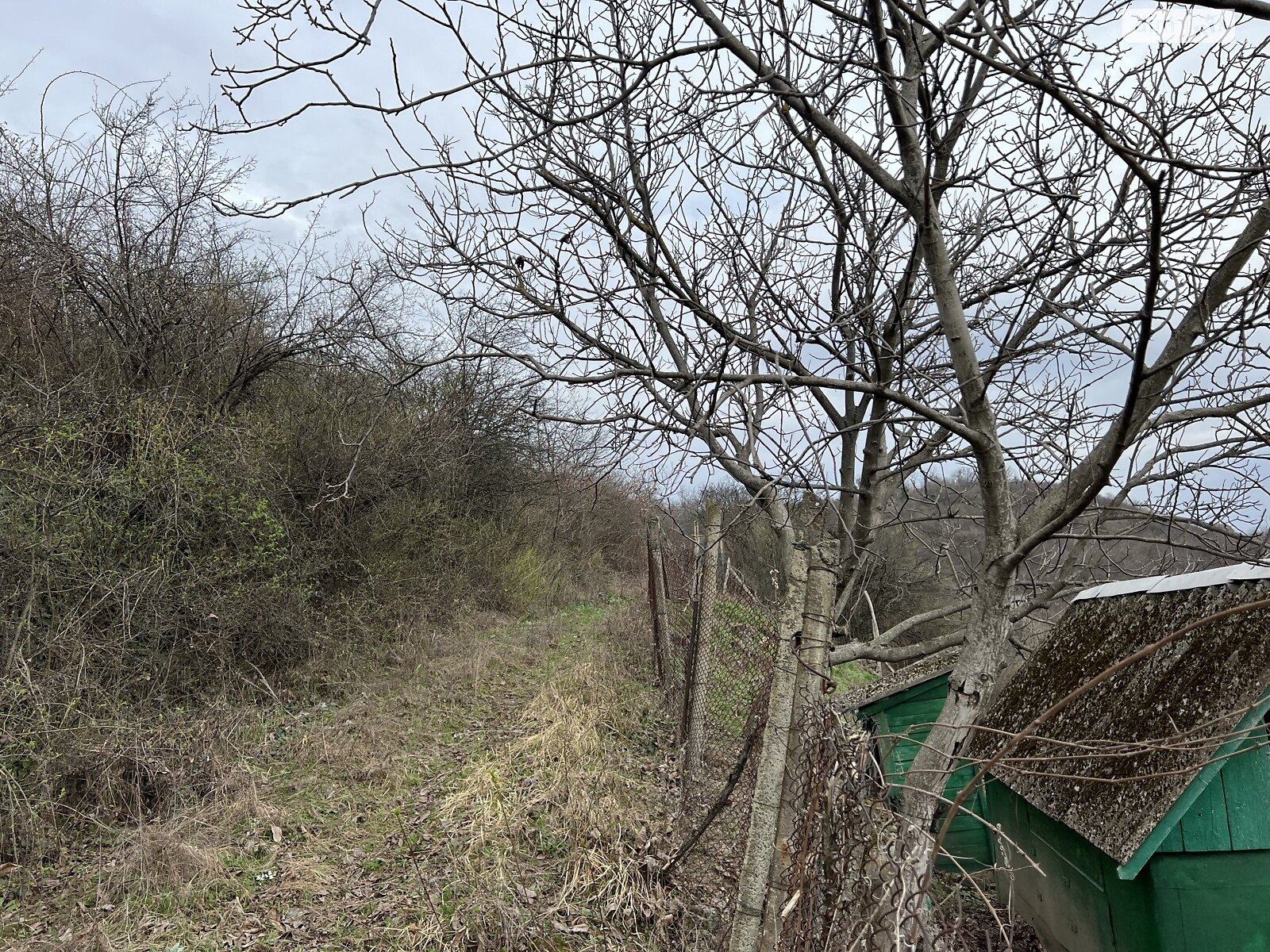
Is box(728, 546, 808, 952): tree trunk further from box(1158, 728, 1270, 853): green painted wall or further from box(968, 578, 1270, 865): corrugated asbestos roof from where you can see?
box(1158, 728, 1270, 853): green painted wall

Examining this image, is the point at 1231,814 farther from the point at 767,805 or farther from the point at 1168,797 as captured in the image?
the point at 767,805

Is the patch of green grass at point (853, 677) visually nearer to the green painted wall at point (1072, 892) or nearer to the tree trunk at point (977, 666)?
the green painted wall at point (1072, 892)

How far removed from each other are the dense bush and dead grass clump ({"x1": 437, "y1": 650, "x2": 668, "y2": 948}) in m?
2.30

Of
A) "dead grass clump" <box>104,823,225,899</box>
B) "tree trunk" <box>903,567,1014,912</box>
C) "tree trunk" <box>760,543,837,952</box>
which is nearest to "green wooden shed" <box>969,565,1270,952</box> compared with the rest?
"tree trunk" <box>903,567,1014,912</box>

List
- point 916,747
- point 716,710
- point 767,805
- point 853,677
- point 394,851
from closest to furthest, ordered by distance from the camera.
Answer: point 767,805
point 394,851
point 916,747
point 716,710
point 853,677

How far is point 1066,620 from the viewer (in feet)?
21.3

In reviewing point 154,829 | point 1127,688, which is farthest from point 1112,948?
point 154,829

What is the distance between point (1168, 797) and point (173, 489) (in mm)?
7952

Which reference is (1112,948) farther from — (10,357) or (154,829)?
(10,357)

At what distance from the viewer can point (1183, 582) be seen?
488 cm

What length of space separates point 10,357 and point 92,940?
526cm

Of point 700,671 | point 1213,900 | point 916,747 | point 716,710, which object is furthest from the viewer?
point 716,710

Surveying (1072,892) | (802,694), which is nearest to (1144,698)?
(1072,892)

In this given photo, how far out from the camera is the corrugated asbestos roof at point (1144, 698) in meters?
3.88
